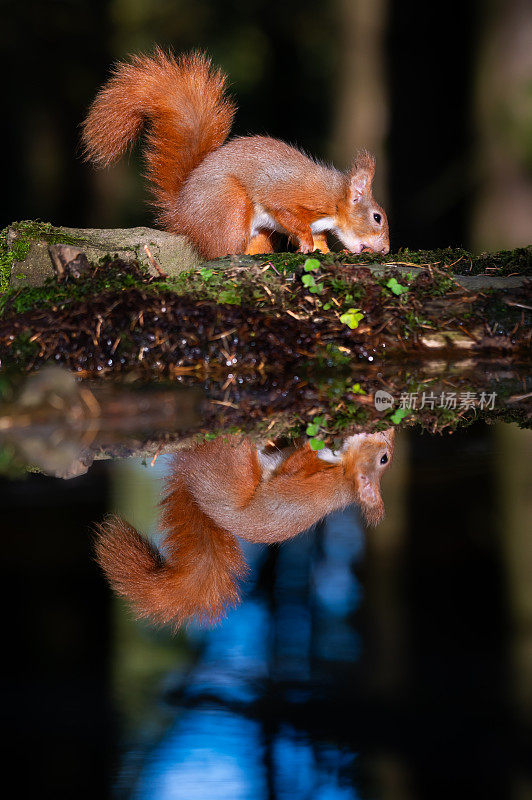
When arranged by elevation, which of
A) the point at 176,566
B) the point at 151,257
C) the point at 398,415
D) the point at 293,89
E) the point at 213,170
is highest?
the point at 293,89

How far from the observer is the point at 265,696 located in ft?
4.32

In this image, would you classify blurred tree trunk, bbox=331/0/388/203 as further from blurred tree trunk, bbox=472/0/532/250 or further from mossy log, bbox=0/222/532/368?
mossy log, bbox=0/222/532/368

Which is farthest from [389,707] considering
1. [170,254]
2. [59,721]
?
[170,254]

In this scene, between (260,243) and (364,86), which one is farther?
(364,86)

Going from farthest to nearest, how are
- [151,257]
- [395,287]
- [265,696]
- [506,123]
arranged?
1. [506,123]
2. [151,257]
3. [395,287]
4. [265,696]

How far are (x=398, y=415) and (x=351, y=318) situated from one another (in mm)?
1199

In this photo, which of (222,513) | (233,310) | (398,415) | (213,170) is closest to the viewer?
(222,513)

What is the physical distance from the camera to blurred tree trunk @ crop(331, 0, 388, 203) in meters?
9.92

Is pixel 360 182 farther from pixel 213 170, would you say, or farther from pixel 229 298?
pixel 229 298

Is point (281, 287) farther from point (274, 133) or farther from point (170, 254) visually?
point (274, 133)

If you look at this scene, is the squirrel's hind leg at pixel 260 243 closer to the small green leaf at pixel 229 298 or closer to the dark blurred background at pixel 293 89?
the small green leaf at pixel 229 298

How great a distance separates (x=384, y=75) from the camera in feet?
33.4

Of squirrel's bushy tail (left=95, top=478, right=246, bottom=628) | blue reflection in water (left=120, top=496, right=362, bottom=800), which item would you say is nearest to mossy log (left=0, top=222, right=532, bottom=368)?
squirrel's bushy tail (left=95, top=478, right=246, bottom=628)

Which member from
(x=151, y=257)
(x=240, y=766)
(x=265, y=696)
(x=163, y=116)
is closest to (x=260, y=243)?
(x=163, y=116)
